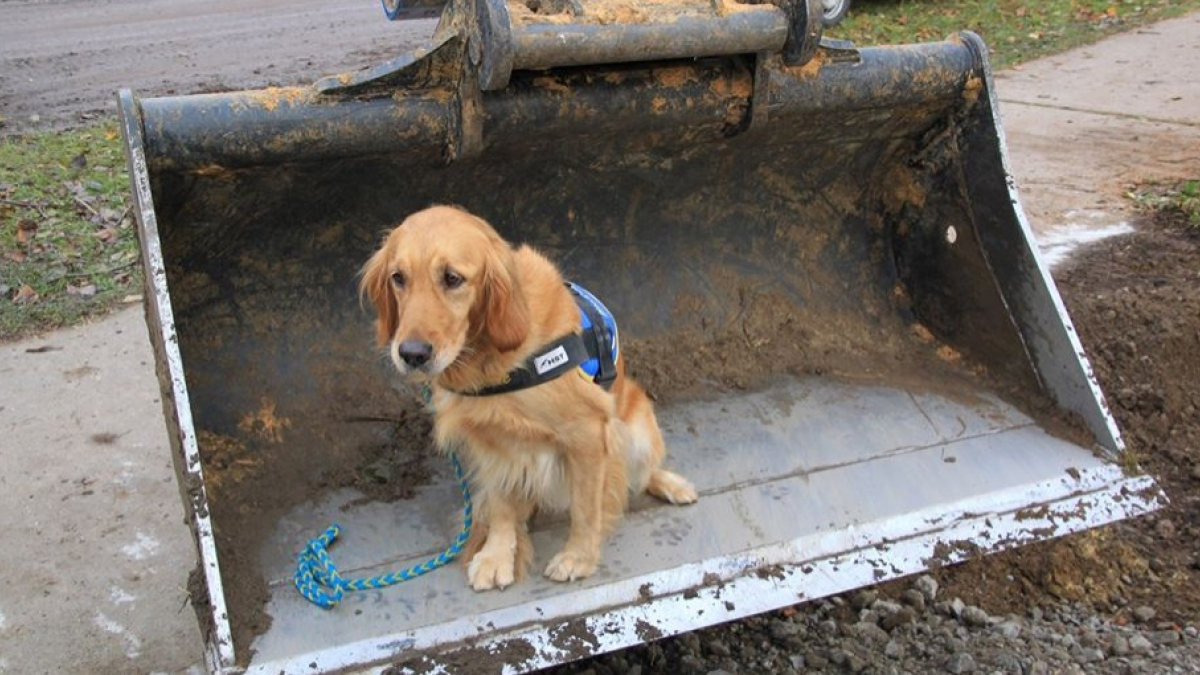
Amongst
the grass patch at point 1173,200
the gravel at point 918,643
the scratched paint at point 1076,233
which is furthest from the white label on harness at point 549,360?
the grass patch at point 1173,200

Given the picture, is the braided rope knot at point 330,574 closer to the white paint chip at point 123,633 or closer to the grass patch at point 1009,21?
the white paint chip at point 123,633

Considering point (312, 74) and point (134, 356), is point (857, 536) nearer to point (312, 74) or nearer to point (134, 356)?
point (134, 356)

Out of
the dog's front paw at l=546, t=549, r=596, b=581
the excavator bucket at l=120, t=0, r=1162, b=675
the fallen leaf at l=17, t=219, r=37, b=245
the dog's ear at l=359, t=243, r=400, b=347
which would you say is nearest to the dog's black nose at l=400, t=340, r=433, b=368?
the dog's ear at l=359, t=243, r=400, b=347

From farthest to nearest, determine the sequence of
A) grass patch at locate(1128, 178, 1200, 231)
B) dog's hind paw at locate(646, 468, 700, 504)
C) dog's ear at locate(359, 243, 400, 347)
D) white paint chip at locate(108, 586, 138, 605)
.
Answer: grass patch at locate(1128, 178, 1200, 231) → white paint chip at locate(108, 586, 138, 605) → dog's hind paw at locate(646, 468, 700, 504) → dog's ear at locate(359, 243, 400, 347)

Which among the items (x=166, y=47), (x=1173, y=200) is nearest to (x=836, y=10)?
(x=1173, y=200)

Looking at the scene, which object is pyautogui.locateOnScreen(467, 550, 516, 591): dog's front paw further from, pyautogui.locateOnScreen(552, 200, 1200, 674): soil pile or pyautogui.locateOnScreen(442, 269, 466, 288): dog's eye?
pyautogui.locateOnScreen(442, 269, 466, 288): dog's eye

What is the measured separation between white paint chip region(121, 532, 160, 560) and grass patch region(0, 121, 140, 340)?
1.62 meters

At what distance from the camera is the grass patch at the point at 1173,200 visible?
5.41 metres

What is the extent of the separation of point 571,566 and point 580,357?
48cm

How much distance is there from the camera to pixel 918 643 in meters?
3.04

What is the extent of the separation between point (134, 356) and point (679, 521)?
2.64 m

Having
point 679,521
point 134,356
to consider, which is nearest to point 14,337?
point 134,356

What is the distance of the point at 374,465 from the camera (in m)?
3.18

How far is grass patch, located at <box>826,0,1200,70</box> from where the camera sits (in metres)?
9.88
